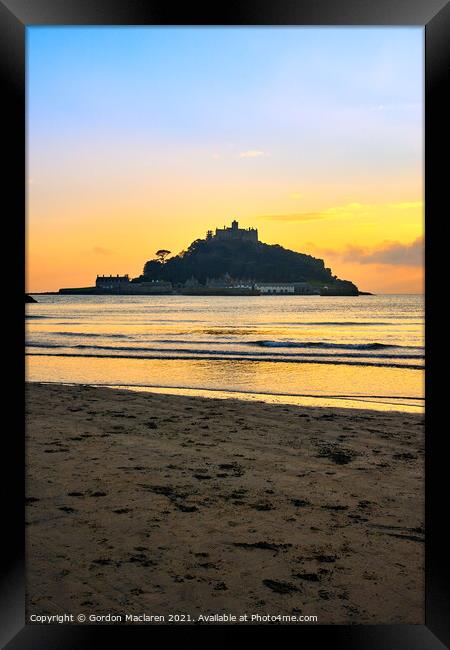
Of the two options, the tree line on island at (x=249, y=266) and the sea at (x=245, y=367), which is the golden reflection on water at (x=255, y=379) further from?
the tree line on island at (x=249, y=266)

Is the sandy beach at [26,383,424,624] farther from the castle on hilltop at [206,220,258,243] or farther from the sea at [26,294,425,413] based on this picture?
the castle on hilltop at [206,220,258,243]

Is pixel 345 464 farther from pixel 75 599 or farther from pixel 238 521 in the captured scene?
pixel 75 599

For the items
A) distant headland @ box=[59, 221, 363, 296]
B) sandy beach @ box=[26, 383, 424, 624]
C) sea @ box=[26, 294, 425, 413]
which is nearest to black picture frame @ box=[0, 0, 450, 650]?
sandy beach @ box=[26, 383, 424, 624]

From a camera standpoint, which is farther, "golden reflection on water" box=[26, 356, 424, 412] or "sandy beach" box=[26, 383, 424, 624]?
"golden reflection on water" box=[26, 356, 424, 412]

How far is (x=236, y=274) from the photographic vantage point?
101875mm

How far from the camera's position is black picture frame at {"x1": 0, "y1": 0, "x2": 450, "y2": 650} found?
182 cm
